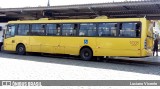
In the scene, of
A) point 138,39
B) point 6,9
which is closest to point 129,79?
point 138,39

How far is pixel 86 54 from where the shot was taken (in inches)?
746

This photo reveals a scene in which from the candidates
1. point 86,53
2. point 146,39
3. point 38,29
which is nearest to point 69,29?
point 86,53

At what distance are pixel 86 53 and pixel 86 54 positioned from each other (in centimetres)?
8

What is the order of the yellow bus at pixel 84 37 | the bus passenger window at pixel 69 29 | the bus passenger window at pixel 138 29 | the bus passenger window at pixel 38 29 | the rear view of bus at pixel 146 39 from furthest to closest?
the bus passenger window at pixel 38 29 < the bus passenger window at pixel 69 29 < the yellow bus at pixel 84 37 < the bus passenger window at pixel 138 29 < the rear view of bus at pixel 146 39

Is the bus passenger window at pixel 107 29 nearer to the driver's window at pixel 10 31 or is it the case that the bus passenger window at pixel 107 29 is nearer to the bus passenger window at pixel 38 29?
the bus passenger window at pixel 38 29

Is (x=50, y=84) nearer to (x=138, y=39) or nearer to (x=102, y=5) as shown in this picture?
(x=138, y=39)

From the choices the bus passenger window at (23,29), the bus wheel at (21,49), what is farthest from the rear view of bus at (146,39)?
the bus wheel at (21,49)

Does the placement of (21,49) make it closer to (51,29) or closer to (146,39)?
(51,29)

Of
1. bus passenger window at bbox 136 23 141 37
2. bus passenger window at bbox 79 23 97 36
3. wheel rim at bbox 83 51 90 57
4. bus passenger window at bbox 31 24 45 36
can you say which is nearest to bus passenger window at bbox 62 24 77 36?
bus passenger window at bbox 79 23 97 36

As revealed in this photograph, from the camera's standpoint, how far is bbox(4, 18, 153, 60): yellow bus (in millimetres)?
16703

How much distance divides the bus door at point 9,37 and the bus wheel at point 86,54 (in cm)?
676

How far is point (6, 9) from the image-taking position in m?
26.5

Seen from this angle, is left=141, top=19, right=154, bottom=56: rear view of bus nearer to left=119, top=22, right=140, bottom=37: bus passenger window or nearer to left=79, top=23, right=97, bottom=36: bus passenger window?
left=119, top=22, right=140, bottom=37: bus passenger window

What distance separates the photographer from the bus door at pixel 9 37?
22.9m
